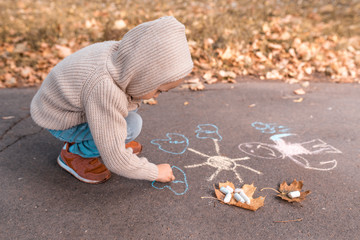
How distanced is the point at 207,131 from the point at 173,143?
1.21 ft

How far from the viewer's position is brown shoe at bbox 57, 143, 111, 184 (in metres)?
1.99

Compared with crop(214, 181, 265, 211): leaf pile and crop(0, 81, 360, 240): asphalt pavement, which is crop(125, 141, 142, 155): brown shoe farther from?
crop(214, 181, 265, 211): leaf pile

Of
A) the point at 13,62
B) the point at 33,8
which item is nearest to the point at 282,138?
the point at 13,62

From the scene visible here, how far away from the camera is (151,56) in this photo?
5.00ft

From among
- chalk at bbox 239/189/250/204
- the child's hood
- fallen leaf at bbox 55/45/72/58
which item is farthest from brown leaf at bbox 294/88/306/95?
fallen leaf at bbox 55/45/72/58

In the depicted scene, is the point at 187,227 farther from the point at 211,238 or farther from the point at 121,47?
the point at 121,47

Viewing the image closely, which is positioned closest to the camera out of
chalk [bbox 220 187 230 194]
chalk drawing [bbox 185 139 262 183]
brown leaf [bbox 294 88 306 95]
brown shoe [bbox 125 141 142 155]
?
chalk [bbox 220 187 230 194]

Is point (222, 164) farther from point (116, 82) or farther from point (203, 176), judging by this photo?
point (116, 82)

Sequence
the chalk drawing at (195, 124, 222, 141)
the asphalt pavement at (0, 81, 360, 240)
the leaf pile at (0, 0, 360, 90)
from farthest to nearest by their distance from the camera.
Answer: the leaf pile at (0, 0, 360, 90) → the chalk drawing at (195, 124, 222, 141) → the asphalt pavement at (0, 81, 360, 240)

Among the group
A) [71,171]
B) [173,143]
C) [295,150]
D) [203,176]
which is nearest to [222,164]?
[203,176]

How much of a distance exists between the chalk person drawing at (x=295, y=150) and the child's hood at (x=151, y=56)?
Answer: 108 cm

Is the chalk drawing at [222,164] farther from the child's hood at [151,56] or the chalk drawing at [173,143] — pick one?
the child's hood at [151,56]

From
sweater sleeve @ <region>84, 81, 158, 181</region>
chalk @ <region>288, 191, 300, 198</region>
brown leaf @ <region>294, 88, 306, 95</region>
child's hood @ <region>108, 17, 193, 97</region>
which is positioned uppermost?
child's hood @ <region>108, 17, 193, 97</region>

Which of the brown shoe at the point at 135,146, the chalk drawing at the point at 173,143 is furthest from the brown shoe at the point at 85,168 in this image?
the chalk drawing at the point at 173,143
